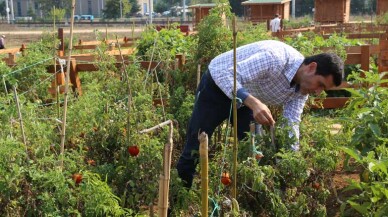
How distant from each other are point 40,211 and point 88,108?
1.34 metres

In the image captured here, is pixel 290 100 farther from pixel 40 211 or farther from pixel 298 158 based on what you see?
pixel 40 211

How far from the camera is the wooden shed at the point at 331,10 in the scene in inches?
1152

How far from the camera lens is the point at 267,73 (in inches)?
143

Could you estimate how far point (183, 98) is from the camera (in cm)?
574

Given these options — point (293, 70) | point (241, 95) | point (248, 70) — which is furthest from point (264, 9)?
point (241, 95)

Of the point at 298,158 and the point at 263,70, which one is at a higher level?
the point at 263,70

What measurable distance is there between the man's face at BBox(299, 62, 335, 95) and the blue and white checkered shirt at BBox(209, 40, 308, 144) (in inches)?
4.0

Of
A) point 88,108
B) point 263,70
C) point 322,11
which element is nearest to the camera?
point 263,70

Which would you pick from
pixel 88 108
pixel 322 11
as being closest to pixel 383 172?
pixel 88 108

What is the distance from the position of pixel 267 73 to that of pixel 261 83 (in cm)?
16

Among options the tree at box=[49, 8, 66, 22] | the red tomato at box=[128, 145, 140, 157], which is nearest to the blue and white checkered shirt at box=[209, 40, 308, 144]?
the red tomato at box=[128, 145, 140, 157]

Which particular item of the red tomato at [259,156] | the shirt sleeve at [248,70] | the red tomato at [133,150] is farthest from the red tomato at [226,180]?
the red tomato at [133,150]

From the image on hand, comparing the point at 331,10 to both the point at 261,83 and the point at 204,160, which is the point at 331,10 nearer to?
the point at 261,83

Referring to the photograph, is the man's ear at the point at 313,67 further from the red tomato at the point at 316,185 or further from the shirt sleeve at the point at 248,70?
the red tomato at the point at 316,185
